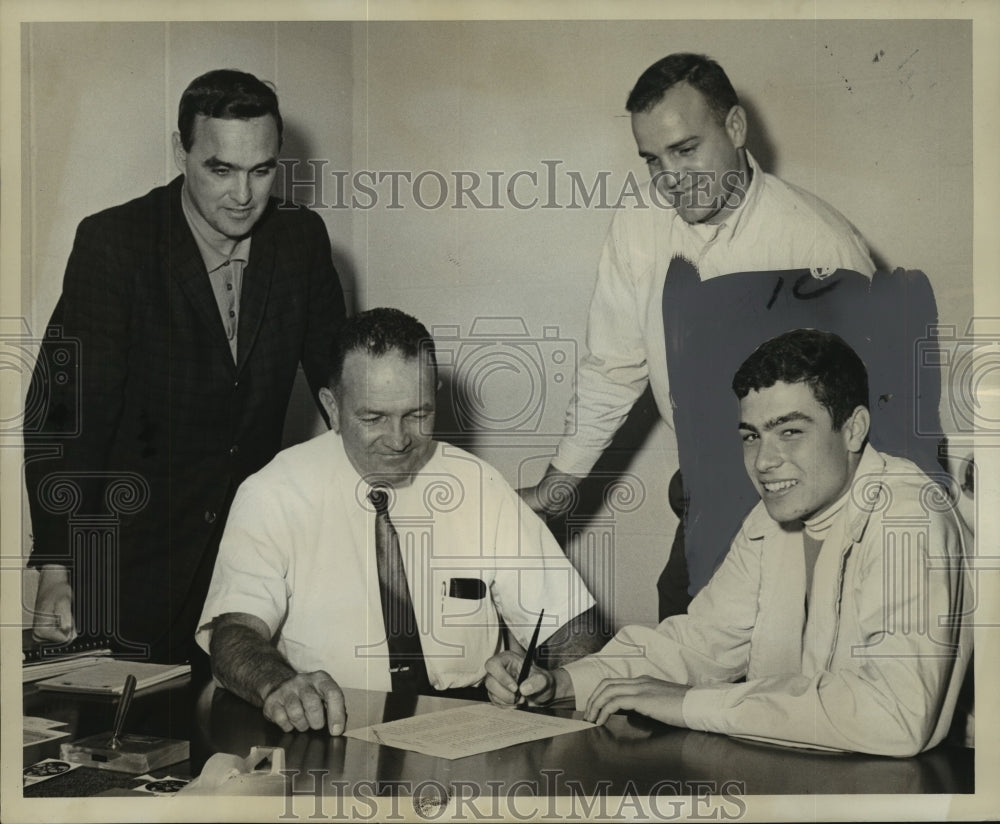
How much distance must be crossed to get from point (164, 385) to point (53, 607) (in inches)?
25.9

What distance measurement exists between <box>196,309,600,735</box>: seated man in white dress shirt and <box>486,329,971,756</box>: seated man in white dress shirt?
0.15 meters

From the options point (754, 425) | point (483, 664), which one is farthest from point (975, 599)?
point (483, 664)

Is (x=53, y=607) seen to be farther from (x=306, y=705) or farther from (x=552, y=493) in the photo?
(x=552, y=493)

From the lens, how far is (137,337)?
321 cm

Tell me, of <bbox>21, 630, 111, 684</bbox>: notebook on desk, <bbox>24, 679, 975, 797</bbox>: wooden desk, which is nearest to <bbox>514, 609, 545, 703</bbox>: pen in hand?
<bbox>24, 679, 975, 797</bbox>: wooden desk

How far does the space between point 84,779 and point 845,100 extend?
2649 millimetres

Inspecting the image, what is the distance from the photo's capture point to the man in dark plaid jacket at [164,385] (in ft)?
10.5

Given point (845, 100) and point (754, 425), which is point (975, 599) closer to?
point (754, 425)

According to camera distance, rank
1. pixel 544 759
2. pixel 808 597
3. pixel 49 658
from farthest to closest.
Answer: pixel 49 658 < pixel 808 597 < pixel 544 759

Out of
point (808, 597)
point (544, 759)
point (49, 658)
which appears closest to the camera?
point (544, 759)

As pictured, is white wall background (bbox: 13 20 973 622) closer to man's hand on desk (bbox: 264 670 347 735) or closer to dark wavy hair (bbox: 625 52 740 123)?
dark wavy hair (bbox: 625 52 740 123)

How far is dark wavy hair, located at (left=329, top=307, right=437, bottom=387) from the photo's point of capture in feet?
10.4

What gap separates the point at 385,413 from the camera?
318 centimetres

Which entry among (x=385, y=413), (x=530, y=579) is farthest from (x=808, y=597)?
(x=385, y=413)
